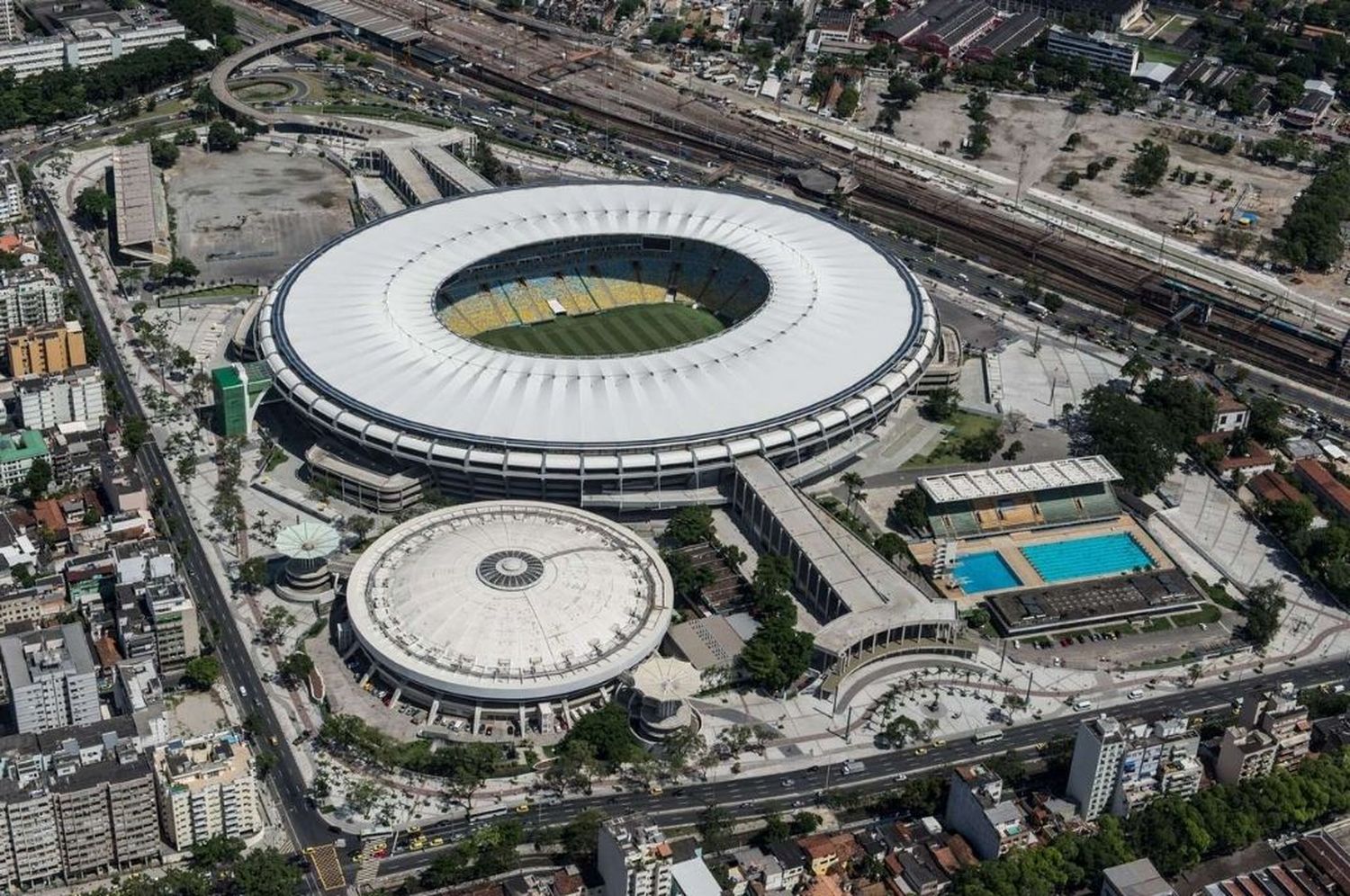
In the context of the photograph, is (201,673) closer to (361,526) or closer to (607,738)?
(361,526)

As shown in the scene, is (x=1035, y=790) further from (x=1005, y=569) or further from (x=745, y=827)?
(x=1005, y=569)

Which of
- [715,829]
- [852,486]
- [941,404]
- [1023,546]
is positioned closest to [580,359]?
[852,486]

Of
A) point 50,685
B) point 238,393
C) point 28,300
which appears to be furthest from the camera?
point 28,300

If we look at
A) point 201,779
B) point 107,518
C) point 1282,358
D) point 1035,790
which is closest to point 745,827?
point 1035,790

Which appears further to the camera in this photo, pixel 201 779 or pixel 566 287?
pixel 566 287

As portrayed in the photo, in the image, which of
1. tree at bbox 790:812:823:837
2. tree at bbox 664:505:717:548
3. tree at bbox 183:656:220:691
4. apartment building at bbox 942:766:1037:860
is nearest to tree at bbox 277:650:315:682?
tree at bbox 183:656:220:691

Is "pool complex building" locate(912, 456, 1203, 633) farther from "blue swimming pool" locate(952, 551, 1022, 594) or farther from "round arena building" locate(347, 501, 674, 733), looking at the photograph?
"round arena building" locate(347, 501, 674, 733)

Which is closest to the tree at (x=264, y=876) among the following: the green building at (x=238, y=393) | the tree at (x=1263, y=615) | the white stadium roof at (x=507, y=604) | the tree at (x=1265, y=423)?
the white stadium roof at (x=507, y=604)
